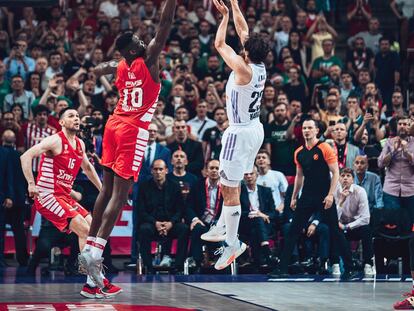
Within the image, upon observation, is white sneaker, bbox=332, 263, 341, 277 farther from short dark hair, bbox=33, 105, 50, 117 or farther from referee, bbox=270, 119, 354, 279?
short dark hair, bbox=33, 105, 50, 117

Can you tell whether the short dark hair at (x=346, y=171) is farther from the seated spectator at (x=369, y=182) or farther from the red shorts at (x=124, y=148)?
the red shorts at (x=124, y=148)

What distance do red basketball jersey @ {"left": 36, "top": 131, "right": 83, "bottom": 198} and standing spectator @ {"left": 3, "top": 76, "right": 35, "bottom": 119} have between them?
4903mm

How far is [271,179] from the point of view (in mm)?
15742

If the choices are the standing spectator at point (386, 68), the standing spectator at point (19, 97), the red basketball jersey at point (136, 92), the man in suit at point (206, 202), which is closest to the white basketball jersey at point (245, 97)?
the red basketball jersey at point (136, 92)

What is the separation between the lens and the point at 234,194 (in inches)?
437

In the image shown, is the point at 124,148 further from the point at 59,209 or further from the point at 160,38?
the point at 59,209

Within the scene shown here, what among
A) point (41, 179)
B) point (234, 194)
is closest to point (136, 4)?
point (41, 179)

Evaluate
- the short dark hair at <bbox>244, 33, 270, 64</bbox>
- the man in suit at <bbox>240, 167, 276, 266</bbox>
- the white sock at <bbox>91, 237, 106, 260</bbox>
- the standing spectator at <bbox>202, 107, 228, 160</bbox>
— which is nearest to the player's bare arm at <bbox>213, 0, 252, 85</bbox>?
the short dark hair at <bbox>244, 33, 270, 64</bbox>

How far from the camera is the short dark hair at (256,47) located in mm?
10398

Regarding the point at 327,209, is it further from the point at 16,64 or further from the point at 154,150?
the point at 16,64

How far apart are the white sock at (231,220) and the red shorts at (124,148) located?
40.9 inches

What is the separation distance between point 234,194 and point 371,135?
21.0 feet

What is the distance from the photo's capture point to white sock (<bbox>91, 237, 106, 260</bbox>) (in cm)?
1087

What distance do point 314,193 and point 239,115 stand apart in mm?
3738
